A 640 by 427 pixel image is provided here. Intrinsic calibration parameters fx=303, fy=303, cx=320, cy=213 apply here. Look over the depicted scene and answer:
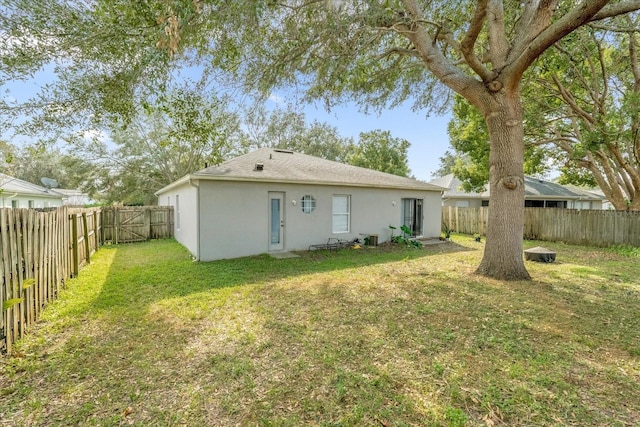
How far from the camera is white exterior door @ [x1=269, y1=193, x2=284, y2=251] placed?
966 centimetres

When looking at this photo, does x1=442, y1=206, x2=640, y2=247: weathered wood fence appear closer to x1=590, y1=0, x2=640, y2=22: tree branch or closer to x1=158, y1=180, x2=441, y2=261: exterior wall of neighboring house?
x1=158, y1=180, x2=441, y2=261: exterior wall of neighboring house

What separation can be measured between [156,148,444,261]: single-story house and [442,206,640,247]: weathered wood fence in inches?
162

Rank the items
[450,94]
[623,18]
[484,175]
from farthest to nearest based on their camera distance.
Result: [484,175]
[450,94]
[623,18]

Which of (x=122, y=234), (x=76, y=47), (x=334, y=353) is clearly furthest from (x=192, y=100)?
(x=122, y=234)

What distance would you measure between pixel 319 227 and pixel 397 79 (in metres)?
5.44

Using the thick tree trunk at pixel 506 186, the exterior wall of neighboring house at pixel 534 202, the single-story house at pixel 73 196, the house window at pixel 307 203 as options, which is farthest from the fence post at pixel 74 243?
the single-story house at pixel 73 196

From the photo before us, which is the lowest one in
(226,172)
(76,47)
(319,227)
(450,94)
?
(319,227)

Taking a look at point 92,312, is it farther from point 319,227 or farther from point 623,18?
point 623,18

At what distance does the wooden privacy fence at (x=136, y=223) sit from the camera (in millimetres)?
12805

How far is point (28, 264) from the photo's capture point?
13.0 ft

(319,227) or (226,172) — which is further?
(319,227)

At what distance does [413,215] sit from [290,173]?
6175 mm

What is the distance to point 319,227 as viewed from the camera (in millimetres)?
10562

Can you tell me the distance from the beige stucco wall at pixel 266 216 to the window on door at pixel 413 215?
396mm
